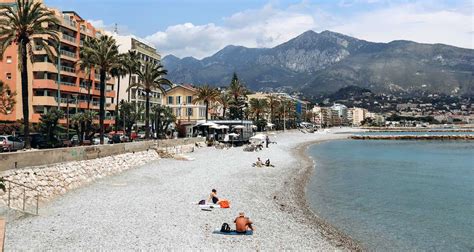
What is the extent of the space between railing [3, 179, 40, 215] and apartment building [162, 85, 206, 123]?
255 ft

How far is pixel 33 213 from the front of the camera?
20.1 metres

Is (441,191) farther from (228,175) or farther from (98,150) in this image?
(98,150)

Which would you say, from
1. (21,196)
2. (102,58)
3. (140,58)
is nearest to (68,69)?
(102,58)

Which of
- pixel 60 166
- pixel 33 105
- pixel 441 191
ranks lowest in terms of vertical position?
pixel 441 191

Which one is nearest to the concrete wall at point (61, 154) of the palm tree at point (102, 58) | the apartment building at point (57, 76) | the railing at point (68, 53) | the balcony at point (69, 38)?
the palm tree at point (102, 58)

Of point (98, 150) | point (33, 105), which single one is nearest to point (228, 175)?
point (98, 150)

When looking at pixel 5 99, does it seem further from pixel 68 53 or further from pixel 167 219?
pixel 167 219

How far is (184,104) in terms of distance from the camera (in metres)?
101

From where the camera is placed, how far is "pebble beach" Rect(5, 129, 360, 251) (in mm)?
16812

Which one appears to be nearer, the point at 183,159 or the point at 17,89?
the point at 183,159

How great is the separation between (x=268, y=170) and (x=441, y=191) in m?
15.1

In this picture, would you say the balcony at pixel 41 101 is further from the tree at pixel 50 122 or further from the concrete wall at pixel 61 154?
the concrete wall at pixel 61 154

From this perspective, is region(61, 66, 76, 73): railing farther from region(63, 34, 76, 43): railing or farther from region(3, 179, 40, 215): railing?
region(3, 179, 40, 215): railing

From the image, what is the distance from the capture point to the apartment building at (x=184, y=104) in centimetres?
10050
